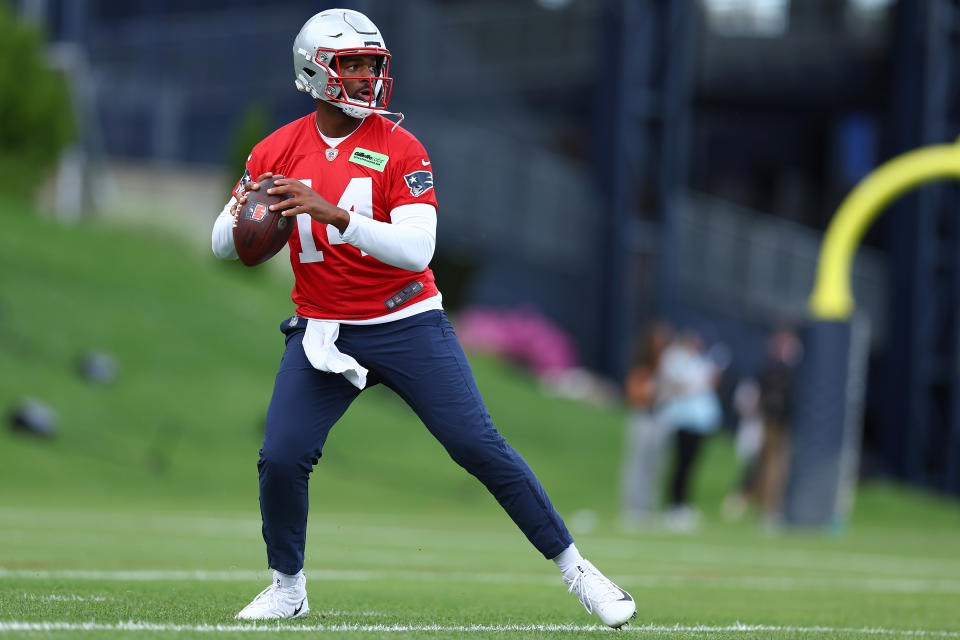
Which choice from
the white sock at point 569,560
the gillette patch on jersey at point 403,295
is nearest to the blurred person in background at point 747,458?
the white sock at point 569,560

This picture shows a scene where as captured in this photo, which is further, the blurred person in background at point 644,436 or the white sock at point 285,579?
the blurred person in background at point 644,436

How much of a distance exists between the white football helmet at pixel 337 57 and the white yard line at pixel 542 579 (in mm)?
2956

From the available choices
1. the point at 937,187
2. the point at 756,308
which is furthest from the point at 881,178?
the point at 756,308

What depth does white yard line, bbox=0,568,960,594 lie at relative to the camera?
25.5 feet

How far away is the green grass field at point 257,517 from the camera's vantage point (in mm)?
6516

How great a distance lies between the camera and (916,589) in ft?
30.5

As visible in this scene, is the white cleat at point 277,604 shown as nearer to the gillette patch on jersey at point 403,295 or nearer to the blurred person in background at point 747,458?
the gillette patch on jersey at point 403,295

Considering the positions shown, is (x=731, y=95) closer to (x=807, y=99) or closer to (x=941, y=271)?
(x=807, y=99)

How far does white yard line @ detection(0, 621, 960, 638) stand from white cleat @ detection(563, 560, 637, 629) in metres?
0.19

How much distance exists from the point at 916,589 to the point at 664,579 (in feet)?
5.01

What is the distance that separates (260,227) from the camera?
Answer: 220 inches

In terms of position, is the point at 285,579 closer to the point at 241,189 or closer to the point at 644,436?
the point at 241,189

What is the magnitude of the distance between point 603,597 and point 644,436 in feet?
34.8

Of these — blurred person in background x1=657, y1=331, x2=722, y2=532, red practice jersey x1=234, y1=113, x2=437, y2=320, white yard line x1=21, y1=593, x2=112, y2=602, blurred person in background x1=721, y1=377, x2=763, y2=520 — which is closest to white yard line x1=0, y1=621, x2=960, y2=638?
white yard line x1=21, y1=593, x2=112, y2=602
